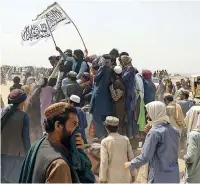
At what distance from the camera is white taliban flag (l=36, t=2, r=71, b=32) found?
10.5 m

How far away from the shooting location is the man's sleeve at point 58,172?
2305 mm

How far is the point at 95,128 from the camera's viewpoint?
23.3ft

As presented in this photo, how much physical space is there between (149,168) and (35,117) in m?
4.19

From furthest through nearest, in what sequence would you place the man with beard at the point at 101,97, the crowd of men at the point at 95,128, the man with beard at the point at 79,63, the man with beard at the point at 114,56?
the man with beard at the point at 79,63 → the man with beard at the point at 114,56 → the man with beard at the point at 101,97 → the crowd of men at the point at 95,128

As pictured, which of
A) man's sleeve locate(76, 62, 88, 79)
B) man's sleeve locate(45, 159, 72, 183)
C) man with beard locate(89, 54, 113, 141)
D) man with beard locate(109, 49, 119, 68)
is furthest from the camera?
man's sleeve locate(76, 62, 88, 79)

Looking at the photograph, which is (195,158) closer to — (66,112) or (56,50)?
(66,112)

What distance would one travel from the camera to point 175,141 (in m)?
3.89

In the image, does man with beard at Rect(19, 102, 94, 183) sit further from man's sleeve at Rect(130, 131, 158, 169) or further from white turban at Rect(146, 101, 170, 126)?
white turban at Rect(146, 101, 170, 126)

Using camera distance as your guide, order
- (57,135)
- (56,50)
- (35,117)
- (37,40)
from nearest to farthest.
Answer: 1. (57,135)
2. (35,117)
3. (56,50)
4. (37,40)

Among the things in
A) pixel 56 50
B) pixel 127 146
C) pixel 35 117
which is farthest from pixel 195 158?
pixel 56 50

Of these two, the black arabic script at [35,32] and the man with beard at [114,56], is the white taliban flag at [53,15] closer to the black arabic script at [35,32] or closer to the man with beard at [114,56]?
the black arabic script at [35,32]

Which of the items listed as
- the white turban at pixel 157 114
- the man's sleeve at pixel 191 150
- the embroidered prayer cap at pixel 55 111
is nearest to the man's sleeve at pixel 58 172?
the embroidered prayer cap at pixel 55 111

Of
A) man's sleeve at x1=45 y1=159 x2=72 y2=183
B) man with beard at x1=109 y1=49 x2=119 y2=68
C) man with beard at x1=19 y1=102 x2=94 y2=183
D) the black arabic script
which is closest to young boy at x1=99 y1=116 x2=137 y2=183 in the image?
man with beard at x1=19 y1=102 x2=94 y2=183

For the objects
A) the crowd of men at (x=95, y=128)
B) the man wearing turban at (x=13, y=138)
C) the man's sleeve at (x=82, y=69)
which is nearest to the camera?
the crowd of men at (x=95, y=128)
